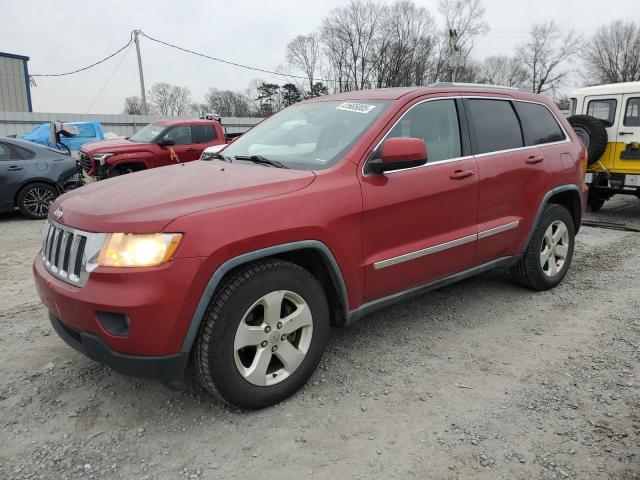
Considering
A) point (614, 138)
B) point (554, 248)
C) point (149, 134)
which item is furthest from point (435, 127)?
point (149, 134)

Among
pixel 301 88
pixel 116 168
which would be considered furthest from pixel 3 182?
pixel 301 88

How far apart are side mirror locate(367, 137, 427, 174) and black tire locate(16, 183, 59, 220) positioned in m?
7.54

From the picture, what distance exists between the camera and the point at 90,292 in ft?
7.77

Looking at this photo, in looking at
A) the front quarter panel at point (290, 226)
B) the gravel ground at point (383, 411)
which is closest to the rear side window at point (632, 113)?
the gravel ground at point (383, 411)

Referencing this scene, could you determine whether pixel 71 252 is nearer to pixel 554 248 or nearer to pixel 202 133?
pixel 554 248

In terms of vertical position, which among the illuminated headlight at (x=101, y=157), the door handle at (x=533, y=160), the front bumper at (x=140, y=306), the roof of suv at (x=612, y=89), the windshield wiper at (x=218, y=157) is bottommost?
the front bumper at (x=140, y=306)

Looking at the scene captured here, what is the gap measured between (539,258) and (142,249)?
342 centimetres

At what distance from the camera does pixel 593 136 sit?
8102 mm

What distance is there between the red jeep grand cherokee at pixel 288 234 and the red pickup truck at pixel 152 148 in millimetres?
7024

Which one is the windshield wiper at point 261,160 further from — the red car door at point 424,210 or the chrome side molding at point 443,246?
the chrome side molding at point 443,246

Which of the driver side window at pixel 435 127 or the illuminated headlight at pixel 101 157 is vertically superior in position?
the driver side window at pixel 435 127

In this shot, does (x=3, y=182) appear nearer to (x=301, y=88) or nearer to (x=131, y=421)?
(x=131, y=421)

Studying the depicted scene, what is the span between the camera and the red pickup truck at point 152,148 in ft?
33.0

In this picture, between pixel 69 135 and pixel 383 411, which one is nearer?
pixel 383 411
